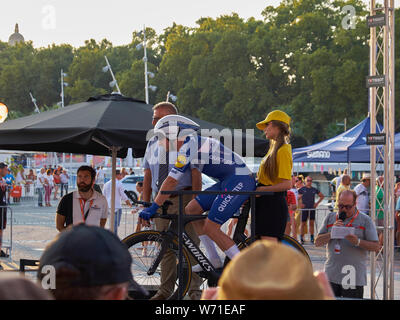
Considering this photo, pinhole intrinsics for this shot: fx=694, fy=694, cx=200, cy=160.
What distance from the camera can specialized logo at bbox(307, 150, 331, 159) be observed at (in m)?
17.6

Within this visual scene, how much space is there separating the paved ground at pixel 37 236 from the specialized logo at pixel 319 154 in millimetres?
1579

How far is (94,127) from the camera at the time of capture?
21.6 feet

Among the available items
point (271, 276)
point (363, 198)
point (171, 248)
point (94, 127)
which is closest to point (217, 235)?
point (171, 248)

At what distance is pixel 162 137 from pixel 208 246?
3.58ft

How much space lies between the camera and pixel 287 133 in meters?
6.29

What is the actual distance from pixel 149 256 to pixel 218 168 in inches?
49.0

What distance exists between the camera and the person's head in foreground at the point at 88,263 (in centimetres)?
156

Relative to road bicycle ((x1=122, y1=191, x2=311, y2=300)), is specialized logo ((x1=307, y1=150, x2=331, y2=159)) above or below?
above

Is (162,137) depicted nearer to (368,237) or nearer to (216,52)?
(368,237)

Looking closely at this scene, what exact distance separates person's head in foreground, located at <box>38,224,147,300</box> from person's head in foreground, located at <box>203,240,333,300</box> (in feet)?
0.99

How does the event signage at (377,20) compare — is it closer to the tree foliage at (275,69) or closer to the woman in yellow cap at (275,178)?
the woman in yellow cap at (275,178)

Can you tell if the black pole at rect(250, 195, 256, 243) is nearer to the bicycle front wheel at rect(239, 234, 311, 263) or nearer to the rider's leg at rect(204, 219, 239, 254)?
the rider's leg at rect(204, 219, 239, 254)

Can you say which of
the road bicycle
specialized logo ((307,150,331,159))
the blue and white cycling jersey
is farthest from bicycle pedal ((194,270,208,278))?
specialized logo ((307,150,331,159))

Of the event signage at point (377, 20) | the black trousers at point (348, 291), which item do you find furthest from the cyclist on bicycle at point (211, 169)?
the event signage at point (377, 20)
